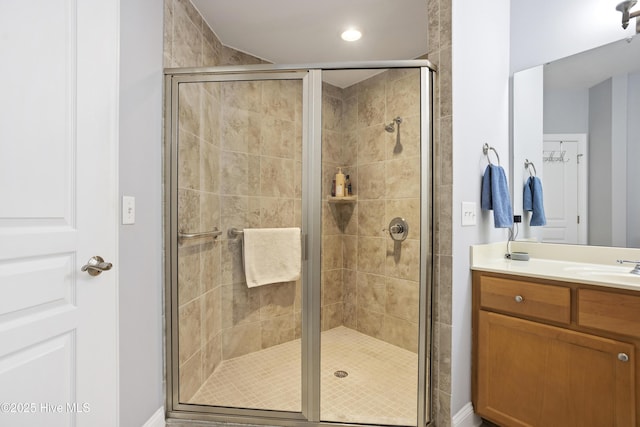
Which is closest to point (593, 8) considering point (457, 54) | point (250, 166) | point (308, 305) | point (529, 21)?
point (529, 21)

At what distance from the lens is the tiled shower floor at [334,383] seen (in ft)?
5.19

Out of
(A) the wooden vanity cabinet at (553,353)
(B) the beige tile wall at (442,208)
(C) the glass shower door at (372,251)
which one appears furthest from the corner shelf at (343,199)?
(A) the wooden vanity cabinet at (553,353)

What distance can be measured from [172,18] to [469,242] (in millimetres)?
2007

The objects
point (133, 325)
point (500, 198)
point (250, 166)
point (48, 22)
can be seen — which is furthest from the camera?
point (250, 166)

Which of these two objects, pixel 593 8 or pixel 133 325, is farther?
pixel 593 8

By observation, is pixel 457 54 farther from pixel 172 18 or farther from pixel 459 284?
pixel 172 18

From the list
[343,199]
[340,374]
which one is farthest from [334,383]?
[343,199]

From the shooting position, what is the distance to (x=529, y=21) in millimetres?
1848

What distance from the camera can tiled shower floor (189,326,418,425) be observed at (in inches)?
62.2

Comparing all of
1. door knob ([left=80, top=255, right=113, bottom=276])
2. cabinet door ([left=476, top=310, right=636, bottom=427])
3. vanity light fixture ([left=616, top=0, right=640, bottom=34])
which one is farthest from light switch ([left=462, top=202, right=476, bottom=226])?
door knob ([left=80, top=255, right=113, bottom=276])

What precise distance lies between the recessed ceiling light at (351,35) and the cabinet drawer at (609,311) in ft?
6.67

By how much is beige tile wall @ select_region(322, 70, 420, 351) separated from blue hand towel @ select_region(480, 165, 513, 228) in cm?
38

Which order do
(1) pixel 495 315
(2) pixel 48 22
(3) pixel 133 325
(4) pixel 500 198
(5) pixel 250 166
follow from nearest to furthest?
(2) pixel 48 22 → (3) pixel 133 325 → (1) pixel 495 315 → (4) pixel 500 198 → (5) pixel 250 166

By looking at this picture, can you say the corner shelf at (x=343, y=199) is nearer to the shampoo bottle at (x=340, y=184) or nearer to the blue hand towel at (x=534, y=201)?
the shampoo bottle at (x=340, y=184)
